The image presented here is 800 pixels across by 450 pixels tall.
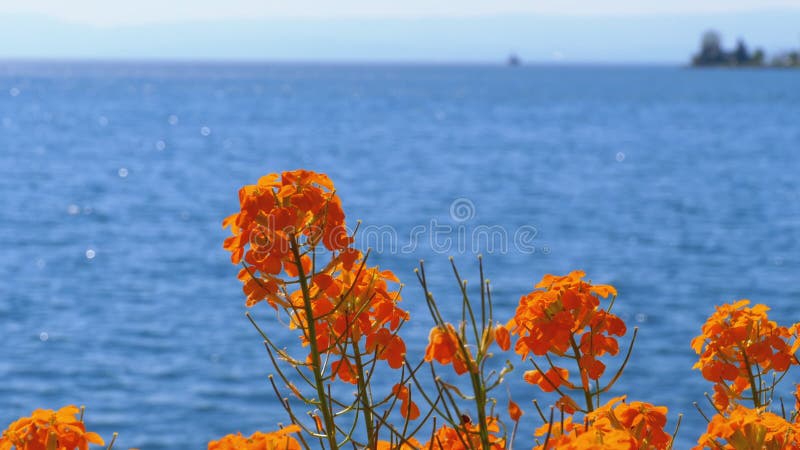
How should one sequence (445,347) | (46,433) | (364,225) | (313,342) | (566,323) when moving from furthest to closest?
1. (364,225)
2. (566,323)
3. (313,342)
4. (46,433)
5. (445,347)

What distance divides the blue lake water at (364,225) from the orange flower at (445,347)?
37.4ft

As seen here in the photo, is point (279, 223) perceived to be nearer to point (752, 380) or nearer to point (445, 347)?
point (445, 347)

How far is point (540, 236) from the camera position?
30.2 meters

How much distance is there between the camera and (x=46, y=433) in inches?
95.9

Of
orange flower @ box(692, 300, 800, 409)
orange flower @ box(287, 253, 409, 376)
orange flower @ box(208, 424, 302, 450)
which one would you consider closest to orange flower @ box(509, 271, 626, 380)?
orange flower @ box(287, 253, 409, 376)

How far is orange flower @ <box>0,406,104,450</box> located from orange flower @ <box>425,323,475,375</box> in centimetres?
84

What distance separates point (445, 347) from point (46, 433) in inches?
37.9

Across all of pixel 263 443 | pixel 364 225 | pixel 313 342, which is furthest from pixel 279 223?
pixel 364 225

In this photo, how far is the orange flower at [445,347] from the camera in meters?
2.20

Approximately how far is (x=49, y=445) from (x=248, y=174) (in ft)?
152

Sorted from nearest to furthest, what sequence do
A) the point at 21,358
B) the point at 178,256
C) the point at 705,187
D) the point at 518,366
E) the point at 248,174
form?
the point at 518,366 → the point at 21,358 → the point at 178,256 → the point at 705,187 → the point at 248,174

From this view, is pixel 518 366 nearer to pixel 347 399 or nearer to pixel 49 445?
pixel 347 399

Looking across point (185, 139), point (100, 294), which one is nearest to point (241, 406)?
point (100, 294)

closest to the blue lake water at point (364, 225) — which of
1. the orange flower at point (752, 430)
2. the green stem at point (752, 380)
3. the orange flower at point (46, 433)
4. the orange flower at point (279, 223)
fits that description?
the green stem at point (752, 380)
